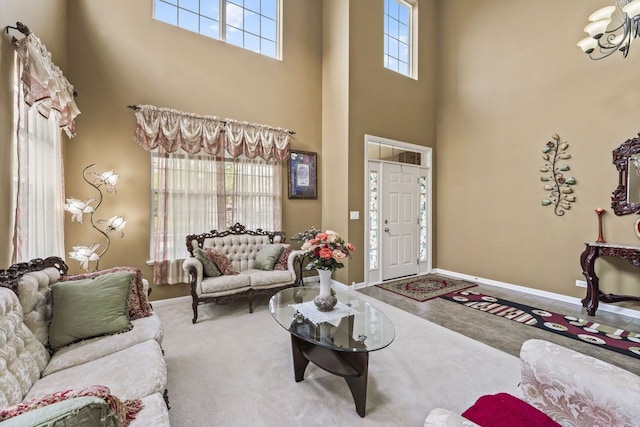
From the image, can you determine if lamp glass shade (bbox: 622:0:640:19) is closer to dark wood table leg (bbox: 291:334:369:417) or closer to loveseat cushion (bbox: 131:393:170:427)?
dark wood table leg (bbox: 291:334:369:417)

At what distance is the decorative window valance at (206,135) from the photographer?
12.0 ft

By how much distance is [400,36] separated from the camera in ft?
17.6

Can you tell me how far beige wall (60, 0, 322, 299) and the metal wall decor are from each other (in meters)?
4.23

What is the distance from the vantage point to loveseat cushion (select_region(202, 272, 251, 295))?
3334 mm

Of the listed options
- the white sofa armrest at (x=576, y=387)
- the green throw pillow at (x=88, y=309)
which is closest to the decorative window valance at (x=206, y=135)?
the green throw pillow at (x=88, y=309)

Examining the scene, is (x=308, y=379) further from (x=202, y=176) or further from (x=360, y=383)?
(x=202, y=176)

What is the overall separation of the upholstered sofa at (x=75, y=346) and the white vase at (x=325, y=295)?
3.77 feet

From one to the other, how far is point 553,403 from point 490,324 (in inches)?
84.6

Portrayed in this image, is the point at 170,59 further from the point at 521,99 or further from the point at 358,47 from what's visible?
the point at 521,99

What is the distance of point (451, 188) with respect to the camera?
5.38m

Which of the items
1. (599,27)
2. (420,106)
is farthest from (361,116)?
(599,27)

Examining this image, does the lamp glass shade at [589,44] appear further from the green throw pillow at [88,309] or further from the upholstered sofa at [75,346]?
the green throw pillow at [88,309]

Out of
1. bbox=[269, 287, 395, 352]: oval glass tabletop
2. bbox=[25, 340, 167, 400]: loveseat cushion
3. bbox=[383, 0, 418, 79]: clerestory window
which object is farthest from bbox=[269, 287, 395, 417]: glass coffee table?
bbox=[383, 0, 418, 79]: clerestory window

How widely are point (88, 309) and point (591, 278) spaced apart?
206 inches
